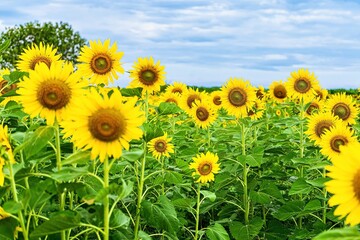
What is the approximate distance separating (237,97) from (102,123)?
330 cm

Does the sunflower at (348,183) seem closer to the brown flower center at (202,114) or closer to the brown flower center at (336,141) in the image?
the brown flower center at (336,141)

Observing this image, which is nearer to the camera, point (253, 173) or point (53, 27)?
point (253, 173)

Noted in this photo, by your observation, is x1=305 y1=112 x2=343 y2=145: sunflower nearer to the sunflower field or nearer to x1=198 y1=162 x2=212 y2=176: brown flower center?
the sunflower field

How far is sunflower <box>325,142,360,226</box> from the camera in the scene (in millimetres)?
1955

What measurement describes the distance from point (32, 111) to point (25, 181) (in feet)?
1.37

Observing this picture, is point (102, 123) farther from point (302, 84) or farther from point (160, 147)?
point (302, 84)

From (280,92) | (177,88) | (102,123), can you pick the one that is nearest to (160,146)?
(177,88)

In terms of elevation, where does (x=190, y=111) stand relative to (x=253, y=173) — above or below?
above

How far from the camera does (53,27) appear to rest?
28.6 metres

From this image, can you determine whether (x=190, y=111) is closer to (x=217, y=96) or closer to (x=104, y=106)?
(x=217, y=96)

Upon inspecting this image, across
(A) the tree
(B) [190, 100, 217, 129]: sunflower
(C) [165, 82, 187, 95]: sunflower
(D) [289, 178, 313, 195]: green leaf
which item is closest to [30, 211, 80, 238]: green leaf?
(D) [289, 178, 313, 195]: green leaf

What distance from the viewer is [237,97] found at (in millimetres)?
5707

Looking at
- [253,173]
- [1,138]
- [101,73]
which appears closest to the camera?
[1,138]

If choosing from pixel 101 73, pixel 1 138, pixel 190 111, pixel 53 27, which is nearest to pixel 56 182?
pixel 1 138
